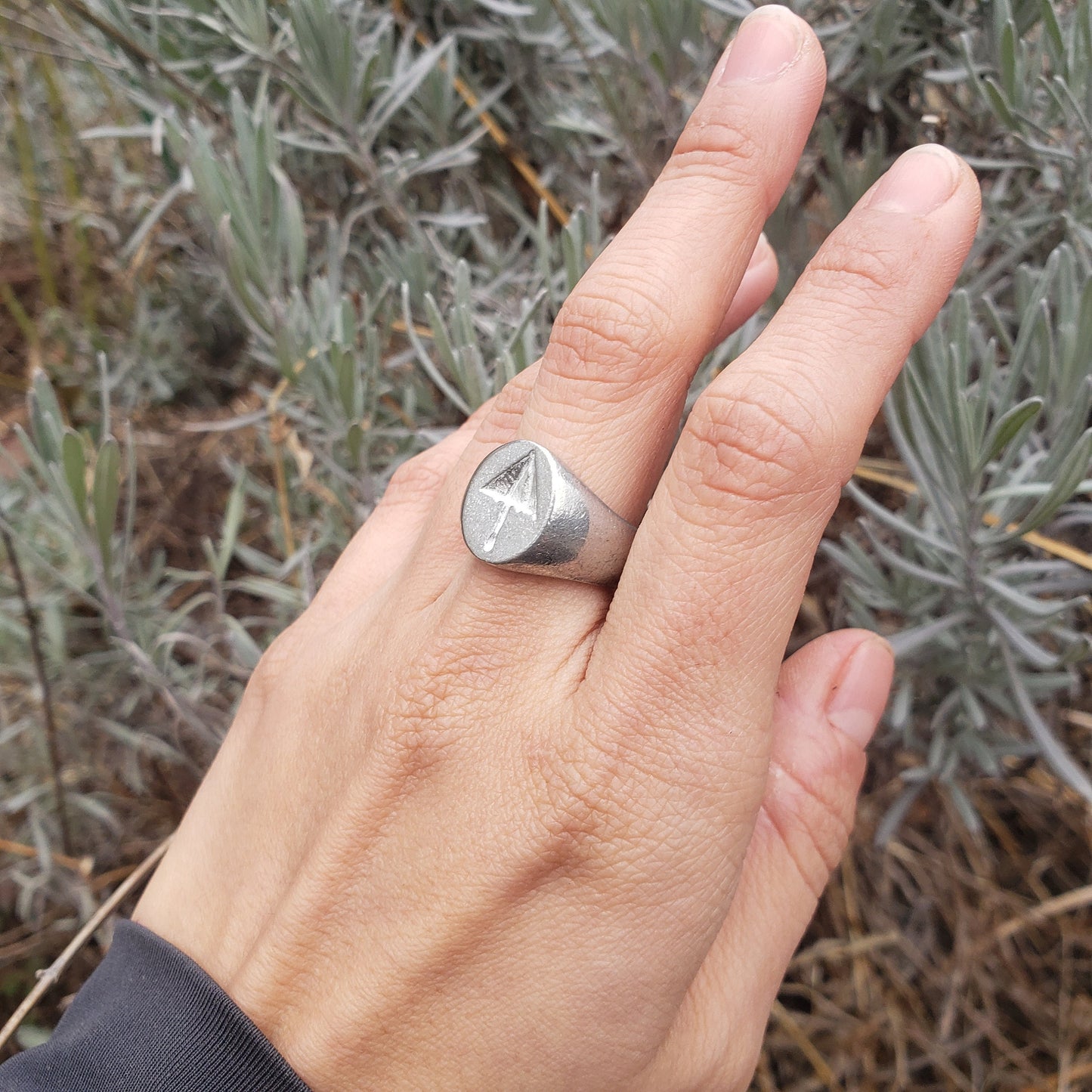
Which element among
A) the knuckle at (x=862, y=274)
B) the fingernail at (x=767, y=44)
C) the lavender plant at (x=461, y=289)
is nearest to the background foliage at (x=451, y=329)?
the lavender plant at (x=461, y=289)

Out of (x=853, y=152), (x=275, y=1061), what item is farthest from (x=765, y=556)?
(x=853, y=152)

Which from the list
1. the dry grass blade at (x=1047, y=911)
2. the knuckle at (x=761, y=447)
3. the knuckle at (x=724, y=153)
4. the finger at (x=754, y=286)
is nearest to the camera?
the knuckle at (x=761, y=447)

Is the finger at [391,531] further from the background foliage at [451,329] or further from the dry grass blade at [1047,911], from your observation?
the dry grass blade at [1047,911]

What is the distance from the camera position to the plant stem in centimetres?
147

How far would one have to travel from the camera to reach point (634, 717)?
92cm

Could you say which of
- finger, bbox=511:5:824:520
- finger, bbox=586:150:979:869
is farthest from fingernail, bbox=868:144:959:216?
finger, bbox=511:5:824:520

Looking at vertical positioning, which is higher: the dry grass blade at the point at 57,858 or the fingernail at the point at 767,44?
the fingernail at the point at 767,44

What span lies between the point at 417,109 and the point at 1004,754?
4.97 feet

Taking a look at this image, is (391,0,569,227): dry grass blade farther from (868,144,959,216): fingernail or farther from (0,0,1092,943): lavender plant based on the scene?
(868,144,959,216): fingernail

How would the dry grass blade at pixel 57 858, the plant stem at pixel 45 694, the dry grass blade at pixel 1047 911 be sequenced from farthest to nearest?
1. the dry grass blade at pixel 1047 911
2. the dry grass blade at pixel 57 858
3. the plant stem at pixel 45 694

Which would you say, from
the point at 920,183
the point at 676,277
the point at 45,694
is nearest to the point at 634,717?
the point at 676,277

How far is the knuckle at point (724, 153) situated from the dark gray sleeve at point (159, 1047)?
1047mm

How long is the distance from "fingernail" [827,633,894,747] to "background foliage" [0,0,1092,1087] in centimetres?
23

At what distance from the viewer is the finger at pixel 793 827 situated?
103cm
